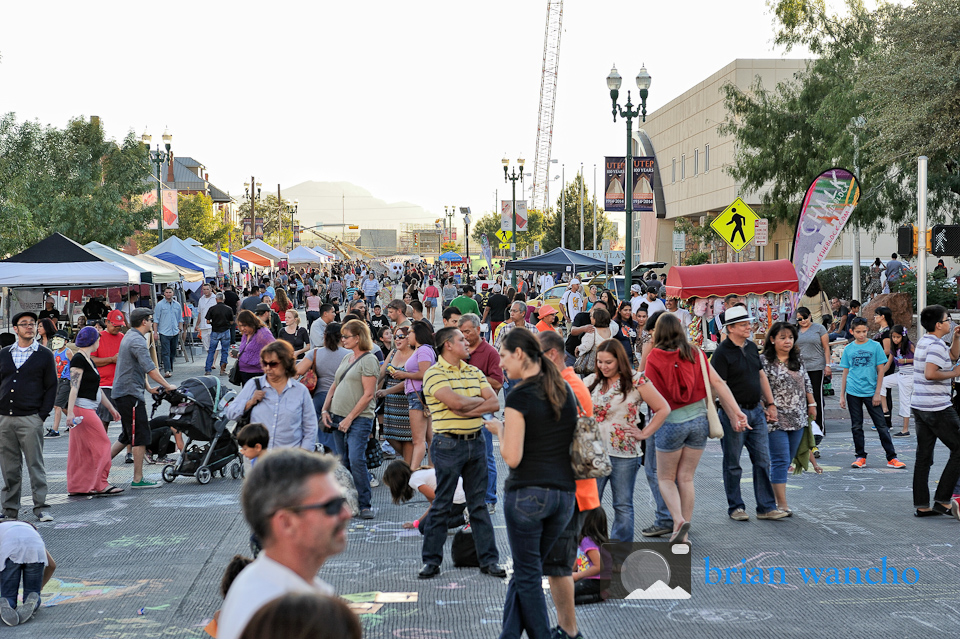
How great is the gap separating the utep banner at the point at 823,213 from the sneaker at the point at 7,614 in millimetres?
13690

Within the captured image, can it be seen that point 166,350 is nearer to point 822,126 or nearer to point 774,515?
point 774,515

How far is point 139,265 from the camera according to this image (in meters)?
21.9

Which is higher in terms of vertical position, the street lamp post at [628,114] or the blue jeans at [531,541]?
the street lamp post at [628,114]

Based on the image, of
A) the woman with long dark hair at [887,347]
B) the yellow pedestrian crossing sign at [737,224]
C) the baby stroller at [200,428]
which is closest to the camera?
the baby stroller at [200,428]

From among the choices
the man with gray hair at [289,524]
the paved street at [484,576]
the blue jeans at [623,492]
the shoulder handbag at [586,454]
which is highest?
the man with gray hair at [289,524]

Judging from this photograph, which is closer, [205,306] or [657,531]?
[657,531]

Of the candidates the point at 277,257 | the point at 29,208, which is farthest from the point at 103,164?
the point at 277,257

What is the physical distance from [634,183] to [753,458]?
57.0 ft

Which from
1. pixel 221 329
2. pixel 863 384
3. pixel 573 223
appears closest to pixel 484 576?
pixel 863 384

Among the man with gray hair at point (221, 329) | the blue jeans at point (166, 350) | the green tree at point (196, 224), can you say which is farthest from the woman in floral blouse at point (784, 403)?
the green tree at point (196, 224)

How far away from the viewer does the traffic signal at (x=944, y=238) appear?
611 inches

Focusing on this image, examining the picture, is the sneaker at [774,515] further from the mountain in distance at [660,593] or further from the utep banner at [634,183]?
the utep banner at [634,183]

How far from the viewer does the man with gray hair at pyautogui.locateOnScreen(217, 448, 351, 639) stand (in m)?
2.33

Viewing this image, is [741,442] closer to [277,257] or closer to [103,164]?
[103,164]
